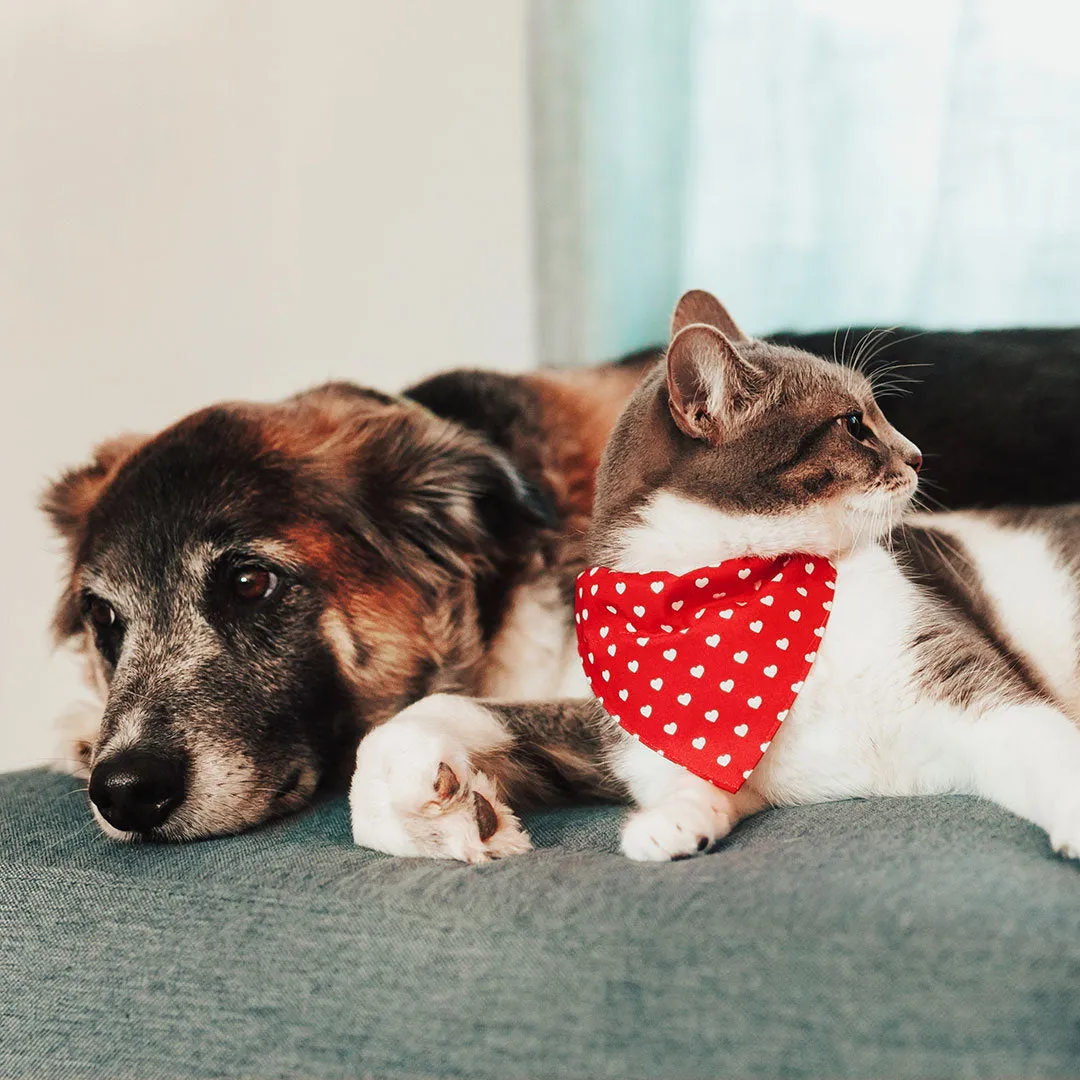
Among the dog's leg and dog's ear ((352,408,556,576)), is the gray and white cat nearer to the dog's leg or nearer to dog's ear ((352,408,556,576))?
the dog's leg

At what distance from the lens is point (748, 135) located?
8.48 feet

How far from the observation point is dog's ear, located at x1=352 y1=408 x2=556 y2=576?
161 cm

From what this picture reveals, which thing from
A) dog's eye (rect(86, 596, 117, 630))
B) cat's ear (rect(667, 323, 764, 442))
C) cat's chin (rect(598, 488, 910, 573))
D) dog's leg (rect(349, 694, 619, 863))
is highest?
cat's ear (rect(667, 323, 764, 442))

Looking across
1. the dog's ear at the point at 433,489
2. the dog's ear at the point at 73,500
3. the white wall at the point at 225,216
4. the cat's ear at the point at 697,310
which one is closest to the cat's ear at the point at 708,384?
the cat's ear at the point at 697,310

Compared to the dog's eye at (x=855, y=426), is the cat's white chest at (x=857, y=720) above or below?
below

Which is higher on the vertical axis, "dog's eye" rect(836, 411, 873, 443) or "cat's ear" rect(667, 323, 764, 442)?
"cat's ear" rect(667, 323, 764, 442)

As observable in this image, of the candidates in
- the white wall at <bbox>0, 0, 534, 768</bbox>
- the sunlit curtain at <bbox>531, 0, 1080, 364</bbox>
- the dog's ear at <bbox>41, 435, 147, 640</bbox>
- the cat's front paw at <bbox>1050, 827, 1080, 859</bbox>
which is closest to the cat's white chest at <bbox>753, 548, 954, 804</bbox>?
the cat's front paw at <bbox>1050, 827, 1080, 859</bbox>

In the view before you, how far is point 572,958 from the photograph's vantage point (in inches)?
37.1

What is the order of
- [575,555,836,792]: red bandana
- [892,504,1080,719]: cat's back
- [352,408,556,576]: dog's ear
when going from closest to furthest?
[575,555,836,792]: red bandana < [892,504,1080,719]: cat's back < [352,408,556,576]: dog's ear

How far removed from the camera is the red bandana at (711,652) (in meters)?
1.25

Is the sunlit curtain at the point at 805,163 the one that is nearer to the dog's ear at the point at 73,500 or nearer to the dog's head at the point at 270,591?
the dog's head at the point at 270,591

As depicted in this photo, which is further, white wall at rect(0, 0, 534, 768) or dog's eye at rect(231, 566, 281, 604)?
white wall at rect(0, 0, 534, 768)

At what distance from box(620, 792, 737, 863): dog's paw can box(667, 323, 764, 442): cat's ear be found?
0.45 metres

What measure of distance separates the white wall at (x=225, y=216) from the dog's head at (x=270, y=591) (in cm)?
101
